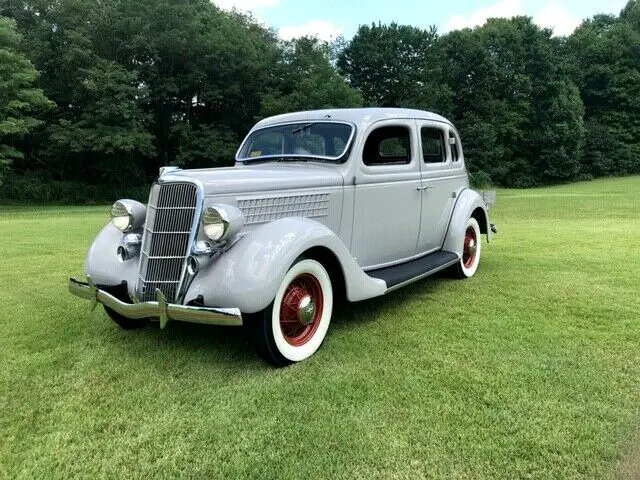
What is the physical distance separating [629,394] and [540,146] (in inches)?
1618

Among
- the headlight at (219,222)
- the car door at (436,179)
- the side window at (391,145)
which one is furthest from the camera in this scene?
the car door at (436,179)

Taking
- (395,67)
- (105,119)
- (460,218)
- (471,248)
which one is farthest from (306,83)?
(460,218)

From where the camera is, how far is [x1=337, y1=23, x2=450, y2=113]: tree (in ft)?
115

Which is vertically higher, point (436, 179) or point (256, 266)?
point (436, 179)

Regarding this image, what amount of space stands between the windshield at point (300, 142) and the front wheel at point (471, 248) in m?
2.17

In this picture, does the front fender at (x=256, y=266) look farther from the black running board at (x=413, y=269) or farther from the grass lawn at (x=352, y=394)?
the black running board at (x=413, y=269)

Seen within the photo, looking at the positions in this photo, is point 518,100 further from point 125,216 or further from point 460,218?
point 125,216

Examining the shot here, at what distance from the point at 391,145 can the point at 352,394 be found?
9.28 ft

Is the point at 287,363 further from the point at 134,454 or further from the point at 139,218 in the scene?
the point at 139,218

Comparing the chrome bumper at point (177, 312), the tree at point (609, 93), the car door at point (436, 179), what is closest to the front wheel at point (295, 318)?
the chrome bumper at point (177, 312)

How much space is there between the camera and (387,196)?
434 centimetres

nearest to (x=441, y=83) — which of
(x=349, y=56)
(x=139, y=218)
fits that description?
(x=349, y=56)

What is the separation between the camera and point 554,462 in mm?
2137

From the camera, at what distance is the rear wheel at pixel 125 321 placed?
3818 mm
